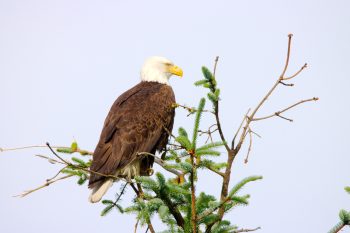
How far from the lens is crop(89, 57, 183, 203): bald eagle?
5184 millimetres

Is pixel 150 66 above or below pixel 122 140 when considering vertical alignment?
above

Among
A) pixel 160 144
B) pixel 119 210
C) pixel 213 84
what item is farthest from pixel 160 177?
pixel 160 144

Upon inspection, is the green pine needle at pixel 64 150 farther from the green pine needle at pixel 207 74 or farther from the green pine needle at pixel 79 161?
the green pine needle at pixel 207 74

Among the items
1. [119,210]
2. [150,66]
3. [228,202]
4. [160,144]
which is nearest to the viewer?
[228,202]

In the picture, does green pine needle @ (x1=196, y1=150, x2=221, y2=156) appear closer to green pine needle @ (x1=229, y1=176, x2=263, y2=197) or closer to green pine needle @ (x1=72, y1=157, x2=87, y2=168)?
green pine needle @ (x1=229, y1=176, x2=263, y2=197)

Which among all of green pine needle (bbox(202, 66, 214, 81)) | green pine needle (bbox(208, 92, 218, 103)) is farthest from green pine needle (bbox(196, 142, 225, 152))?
green pine needle (bbox(202, 66, 214, 81))

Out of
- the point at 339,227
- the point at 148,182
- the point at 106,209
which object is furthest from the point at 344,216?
the point at 106,209

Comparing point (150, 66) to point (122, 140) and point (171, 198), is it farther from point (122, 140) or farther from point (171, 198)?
point (171, 198)

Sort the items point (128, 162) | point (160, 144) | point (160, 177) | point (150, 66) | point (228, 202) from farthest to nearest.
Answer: point (150, 66)
point (160, 144)
point (128, 162)
point (228, 202)
point (160, 177)

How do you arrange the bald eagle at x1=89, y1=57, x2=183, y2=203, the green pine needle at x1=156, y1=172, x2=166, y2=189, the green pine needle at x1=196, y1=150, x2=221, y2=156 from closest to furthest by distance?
the green pine needle at x1=156, y1=172, x2=166, y2=189 → the green pine needle at x1=196, y1=150, x2=221, y2=156 → the bald eagle at x1=89, y1=57, x2=183, y2=203

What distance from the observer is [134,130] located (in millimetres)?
5613

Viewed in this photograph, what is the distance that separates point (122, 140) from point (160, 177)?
2451 mm

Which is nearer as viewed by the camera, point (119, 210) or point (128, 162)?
point (119, 210)

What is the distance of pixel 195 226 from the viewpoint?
10.4 ft
